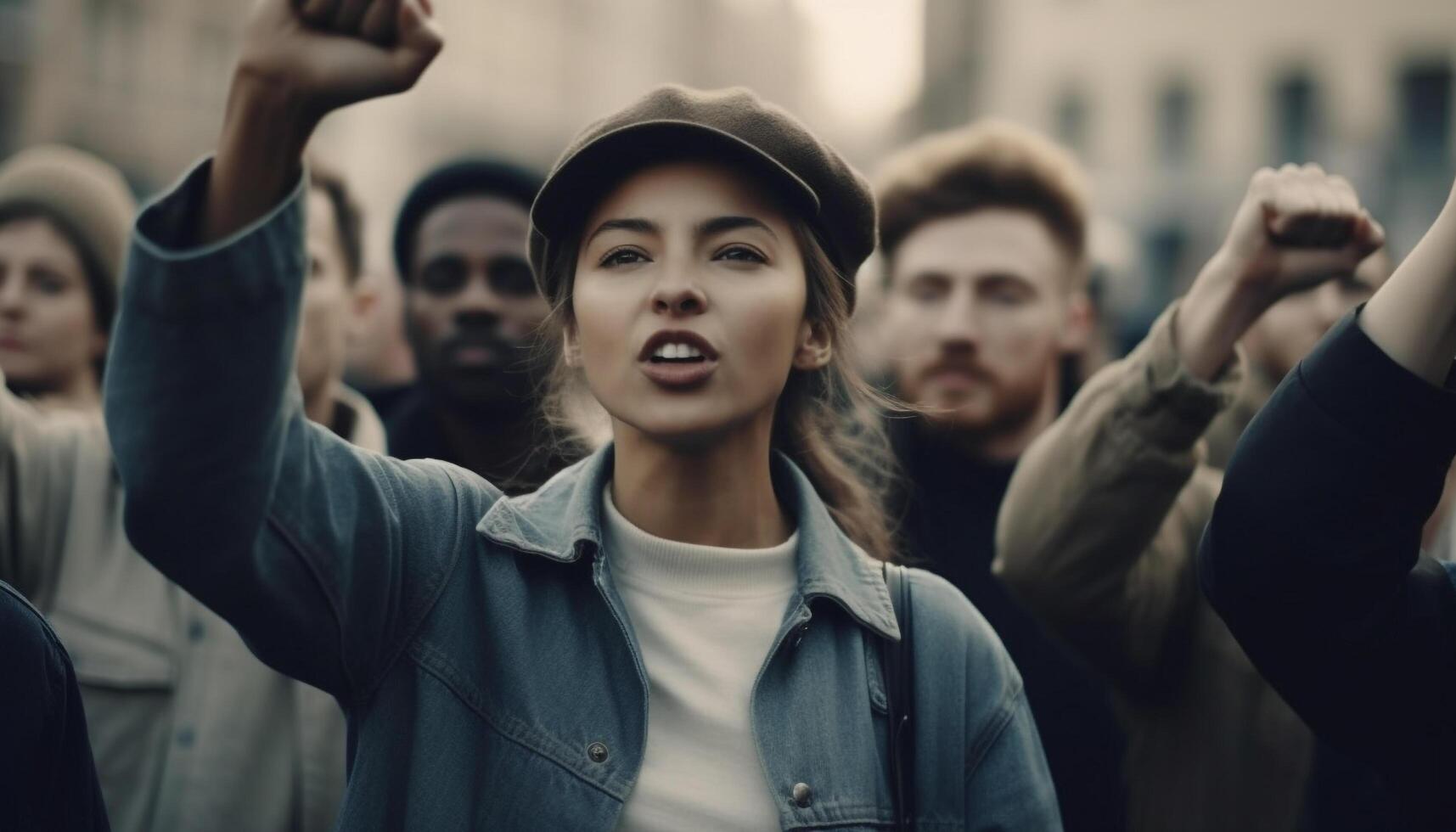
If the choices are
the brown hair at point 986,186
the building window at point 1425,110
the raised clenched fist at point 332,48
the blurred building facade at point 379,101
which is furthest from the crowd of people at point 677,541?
the building window at point 1425,110

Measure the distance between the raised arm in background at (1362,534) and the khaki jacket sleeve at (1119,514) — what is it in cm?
91

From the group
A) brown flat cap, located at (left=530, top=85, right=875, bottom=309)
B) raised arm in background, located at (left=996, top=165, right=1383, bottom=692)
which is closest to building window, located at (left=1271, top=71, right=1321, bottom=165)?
raised arm in background, located at (left=996, top=165, right=1383, bottom=692)

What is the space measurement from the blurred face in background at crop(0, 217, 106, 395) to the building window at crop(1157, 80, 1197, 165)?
32.4 metres

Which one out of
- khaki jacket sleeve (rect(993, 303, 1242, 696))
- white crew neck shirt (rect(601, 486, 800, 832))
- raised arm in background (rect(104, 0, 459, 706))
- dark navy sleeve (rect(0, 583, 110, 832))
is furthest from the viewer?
khaki jacket sleeve (rect(993, 303, 1242, 696))

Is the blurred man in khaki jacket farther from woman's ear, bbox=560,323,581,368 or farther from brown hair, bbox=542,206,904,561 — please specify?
woman's ear, bbox=560,323,581,368

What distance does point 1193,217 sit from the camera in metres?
31.9

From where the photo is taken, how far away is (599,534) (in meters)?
2.17

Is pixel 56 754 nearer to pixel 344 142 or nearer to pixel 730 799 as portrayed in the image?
pixel 730 799

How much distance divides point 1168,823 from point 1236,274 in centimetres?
127

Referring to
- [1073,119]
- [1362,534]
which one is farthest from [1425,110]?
[1362,534]

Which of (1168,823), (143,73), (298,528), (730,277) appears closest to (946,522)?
(1168,823)

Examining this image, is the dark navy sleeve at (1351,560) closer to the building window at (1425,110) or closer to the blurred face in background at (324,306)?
the blurred face in background at (324,306)

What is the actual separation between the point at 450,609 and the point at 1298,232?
1.54 meters

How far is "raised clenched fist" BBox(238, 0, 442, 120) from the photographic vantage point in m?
1.57
